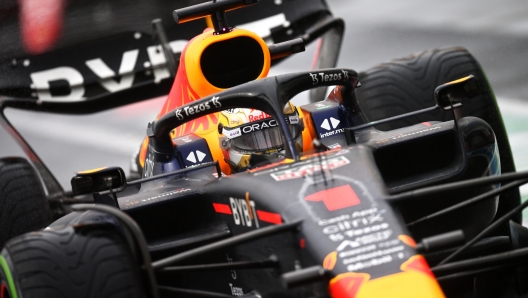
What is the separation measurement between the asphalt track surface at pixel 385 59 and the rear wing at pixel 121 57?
0.64 ft

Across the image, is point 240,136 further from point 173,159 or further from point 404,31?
point 404,31

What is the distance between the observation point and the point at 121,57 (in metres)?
9.58

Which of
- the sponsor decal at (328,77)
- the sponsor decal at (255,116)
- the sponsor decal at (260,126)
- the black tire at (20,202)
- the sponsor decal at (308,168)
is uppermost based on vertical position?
the sponsor decal at (328,77)

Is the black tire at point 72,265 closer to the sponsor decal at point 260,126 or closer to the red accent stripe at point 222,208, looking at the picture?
the red accent stripe at point 222,208

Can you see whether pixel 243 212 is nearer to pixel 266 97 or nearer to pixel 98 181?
pixel 266 97

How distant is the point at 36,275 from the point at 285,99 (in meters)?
1.60

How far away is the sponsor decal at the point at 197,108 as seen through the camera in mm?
5242

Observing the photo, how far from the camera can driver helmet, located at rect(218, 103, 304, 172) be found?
5.75 m

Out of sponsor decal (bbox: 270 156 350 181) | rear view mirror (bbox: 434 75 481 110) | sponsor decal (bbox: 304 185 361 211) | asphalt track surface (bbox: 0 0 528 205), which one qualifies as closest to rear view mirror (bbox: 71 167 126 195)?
sponsor decal (bbox: 270 156 350 181)

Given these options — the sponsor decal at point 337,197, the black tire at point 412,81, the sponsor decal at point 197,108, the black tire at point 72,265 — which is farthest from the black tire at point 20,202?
the sponsor decal at point 337,197

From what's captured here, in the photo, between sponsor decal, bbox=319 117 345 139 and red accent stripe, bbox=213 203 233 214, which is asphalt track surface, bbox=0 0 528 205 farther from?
red accent stripe, bbox=213 203 233 214

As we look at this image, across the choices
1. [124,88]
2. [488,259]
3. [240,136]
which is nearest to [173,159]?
[240,136]

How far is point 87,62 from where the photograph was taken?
9.47 m

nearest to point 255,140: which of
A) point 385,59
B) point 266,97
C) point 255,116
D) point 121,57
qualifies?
point 255,116
